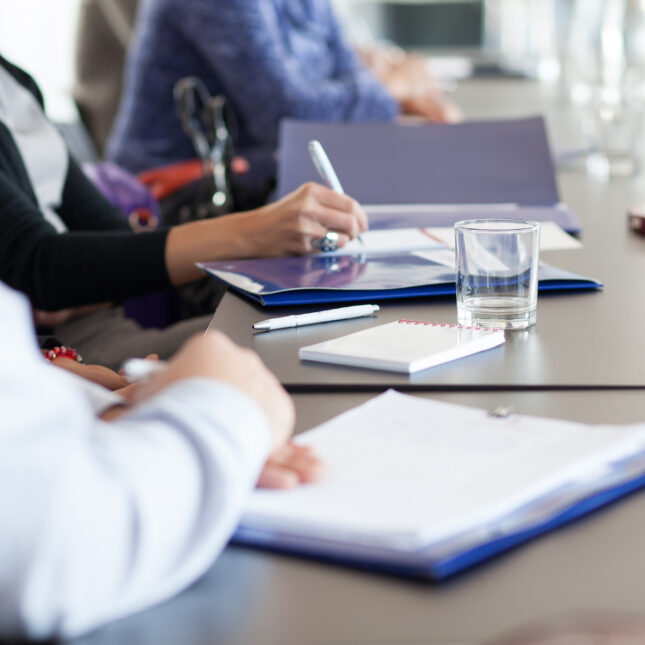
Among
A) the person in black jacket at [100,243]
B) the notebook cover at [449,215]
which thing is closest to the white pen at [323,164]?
the person in black jacket at [100,243]

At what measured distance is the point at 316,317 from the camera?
85cm

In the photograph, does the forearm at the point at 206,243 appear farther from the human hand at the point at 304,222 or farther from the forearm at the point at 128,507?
the forearm at the point at 128,507

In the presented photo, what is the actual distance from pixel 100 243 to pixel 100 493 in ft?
3.01

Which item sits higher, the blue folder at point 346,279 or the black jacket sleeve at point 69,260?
the blue folder at point 346,279

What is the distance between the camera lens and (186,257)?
124cm

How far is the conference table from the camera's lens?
403 mm

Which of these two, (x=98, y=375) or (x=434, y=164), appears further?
(x=434, y=164)

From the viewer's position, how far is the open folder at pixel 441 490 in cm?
44

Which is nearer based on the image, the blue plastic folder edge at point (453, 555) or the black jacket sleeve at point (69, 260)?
the blue plastic folder edge at point (453, 555)

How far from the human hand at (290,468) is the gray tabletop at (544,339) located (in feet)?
0.52

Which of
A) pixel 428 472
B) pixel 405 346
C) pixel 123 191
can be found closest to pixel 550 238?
pixel 405 346

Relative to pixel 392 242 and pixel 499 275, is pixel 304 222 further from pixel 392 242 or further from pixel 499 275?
pixel 499 275

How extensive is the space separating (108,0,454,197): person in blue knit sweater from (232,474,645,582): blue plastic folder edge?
5.83ft

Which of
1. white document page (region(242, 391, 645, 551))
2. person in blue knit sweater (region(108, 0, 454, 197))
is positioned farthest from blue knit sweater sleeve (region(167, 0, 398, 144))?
white document page (region(242, 391, 645, 551))
